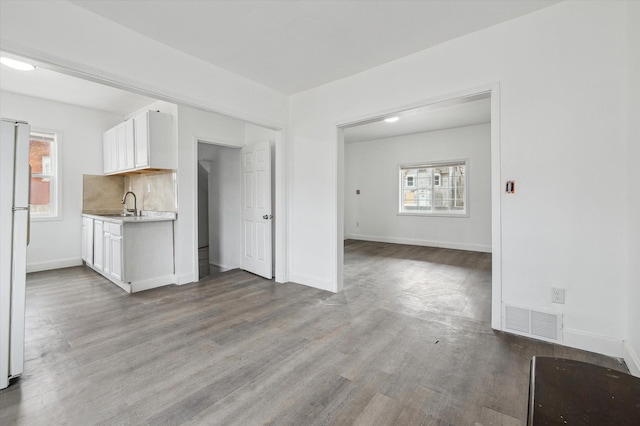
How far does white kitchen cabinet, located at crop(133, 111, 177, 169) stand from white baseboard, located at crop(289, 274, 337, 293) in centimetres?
234

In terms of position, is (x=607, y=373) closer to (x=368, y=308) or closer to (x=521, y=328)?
(x=521, y=328)

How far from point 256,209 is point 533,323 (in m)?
3.59

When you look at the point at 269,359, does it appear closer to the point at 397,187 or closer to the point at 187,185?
the point at 187,185

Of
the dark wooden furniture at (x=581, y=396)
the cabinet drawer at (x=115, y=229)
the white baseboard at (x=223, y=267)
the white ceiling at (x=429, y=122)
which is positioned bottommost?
the white baseboard at (x=223, y=267)

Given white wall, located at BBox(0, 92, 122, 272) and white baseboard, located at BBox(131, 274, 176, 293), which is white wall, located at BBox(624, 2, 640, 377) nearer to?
white baseboard, located at BBox(131, 274, 176, 293)

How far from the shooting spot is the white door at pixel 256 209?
4297 mm

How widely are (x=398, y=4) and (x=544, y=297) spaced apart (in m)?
2.66

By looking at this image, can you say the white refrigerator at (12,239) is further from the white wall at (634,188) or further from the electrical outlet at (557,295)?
the white wall at (634,188)

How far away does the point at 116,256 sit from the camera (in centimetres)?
388

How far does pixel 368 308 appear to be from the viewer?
3.19m

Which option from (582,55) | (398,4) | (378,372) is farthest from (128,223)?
(582,55)

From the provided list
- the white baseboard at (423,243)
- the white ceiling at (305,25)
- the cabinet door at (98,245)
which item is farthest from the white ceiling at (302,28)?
the white baseboard at (423,243)

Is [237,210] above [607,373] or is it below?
above

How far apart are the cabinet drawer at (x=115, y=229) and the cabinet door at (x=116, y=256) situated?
54 mm
